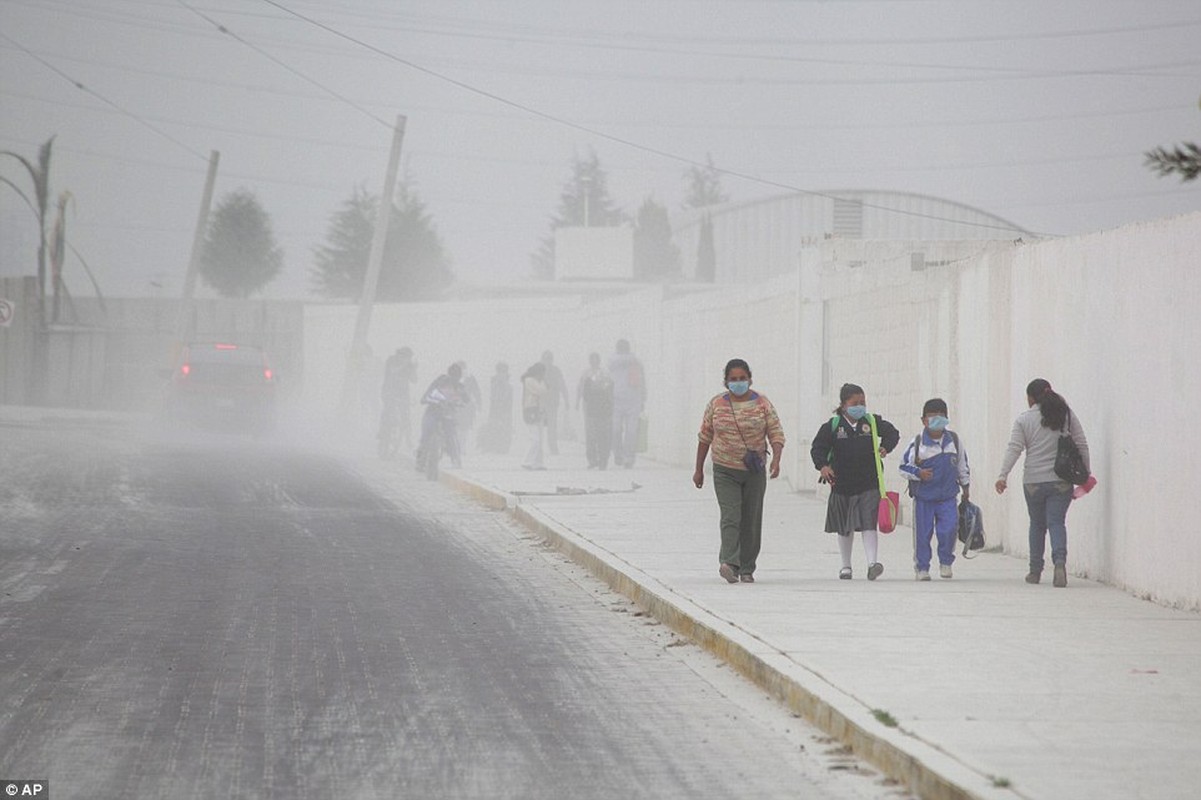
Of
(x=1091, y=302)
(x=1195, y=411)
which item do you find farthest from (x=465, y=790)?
(x=1091, y=302)

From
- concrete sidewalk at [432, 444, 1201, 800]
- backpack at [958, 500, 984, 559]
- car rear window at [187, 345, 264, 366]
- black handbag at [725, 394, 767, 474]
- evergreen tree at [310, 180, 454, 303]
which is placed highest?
evergreen tree at [310, 180, 454, 303]

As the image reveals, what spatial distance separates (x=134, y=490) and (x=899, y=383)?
9.57 metres

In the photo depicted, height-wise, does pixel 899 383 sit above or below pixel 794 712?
above

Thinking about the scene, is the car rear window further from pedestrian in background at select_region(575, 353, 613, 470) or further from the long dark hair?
the long dark hair

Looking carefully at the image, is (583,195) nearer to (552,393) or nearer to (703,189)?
(703,189)

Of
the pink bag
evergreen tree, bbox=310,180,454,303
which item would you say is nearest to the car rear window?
the pink bag

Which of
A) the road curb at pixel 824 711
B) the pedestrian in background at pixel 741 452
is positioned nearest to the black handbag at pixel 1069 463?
the pedestrian in background at pixel 741 452

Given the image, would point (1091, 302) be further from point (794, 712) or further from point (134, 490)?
point (134, 490)

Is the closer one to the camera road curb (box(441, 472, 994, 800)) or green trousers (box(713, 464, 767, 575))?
road curb (box(441, 472, 994, 800))

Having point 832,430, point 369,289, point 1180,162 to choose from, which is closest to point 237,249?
point 369,289

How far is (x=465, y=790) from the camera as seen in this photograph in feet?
23.2

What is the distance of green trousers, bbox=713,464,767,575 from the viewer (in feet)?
45.6

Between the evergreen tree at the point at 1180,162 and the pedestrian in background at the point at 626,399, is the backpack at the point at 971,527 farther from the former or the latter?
the pedestrian in background at the point at 626,399

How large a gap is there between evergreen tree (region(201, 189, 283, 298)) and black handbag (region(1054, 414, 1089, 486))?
Answer: 3956 inches
